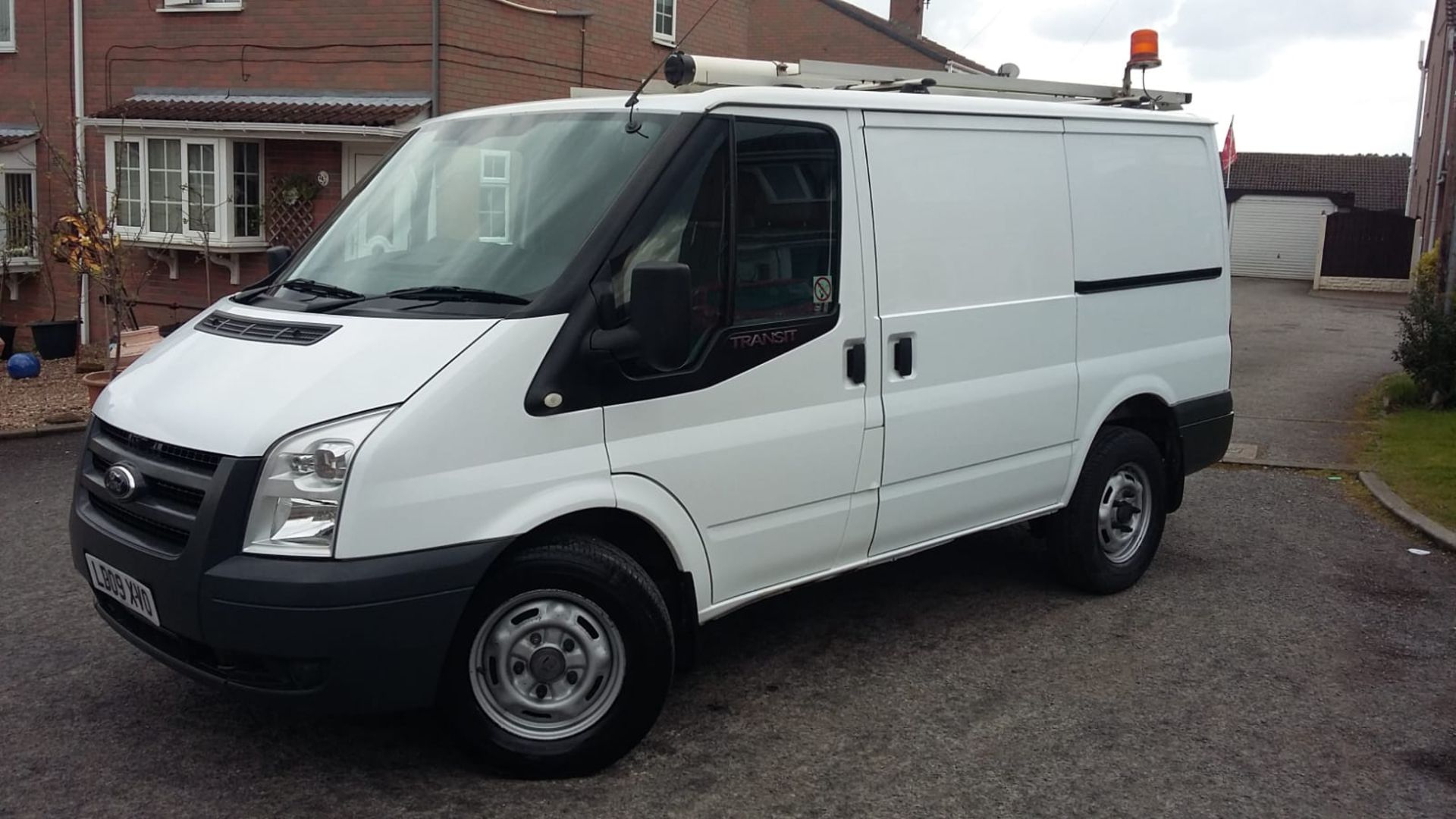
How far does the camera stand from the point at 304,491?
3.62 metres

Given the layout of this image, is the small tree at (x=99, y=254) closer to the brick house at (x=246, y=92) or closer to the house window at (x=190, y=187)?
the brick house at (x=246, y=92)

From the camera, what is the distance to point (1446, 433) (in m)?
10.2

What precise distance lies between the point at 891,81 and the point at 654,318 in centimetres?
200

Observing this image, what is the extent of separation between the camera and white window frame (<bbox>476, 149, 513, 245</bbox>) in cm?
432

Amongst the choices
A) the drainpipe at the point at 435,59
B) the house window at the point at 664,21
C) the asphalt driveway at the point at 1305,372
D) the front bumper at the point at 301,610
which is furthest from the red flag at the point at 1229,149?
the front bumper at the point at 301,610

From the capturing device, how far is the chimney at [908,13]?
35688 mm

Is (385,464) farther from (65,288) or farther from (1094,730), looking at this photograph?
(65,288)

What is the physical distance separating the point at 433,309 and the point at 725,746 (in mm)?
1770

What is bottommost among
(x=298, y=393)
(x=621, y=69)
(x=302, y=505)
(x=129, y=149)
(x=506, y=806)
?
(x=506, y=806)

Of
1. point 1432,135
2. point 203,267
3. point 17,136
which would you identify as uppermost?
A: point 1432,135

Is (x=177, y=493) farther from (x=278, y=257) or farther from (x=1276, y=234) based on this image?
(x=1276, y=234)

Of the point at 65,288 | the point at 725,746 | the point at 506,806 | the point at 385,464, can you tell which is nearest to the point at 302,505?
the point at 385,464

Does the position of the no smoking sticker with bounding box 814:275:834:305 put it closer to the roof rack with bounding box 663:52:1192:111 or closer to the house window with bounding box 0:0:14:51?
the roof rack with bounding box 663:52:1192:111

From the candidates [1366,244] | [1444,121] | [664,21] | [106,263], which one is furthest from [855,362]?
[1366,244]
